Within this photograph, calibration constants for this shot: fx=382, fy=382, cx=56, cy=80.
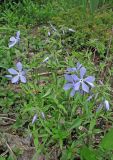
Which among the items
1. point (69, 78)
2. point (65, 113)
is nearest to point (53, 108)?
point (65, 113)

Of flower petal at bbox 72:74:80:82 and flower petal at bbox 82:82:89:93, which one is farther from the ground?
flower petal at bbox 72:74:80:82

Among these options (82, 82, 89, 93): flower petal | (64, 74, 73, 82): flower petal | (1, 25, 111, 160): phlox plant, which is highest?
(64, 74, 73, 82): flower petal

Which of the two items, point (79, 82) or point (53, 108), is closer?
point (79, 82)

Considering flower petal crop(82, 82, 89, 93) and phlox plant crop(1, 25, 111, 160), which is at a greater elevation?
flower petal crop(82, 82, 89, 93)

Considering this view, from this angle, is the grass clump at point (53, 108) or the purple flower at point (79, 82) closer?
the purple flower at point (79, 82)

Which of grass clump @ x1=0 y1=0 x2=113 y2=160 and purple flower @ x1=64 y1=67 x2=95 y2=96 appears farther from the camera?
grass clump @ x1=0 y1=0 x2=113 y2=160

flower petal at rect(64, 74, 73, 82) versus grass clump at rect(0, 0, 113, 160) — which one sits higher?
flower petal at rect(64, 74, 73, 82)

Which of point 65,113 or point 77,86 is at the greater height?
point 77,86

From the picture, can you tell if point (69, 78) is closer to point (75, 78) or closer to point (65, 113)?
point (75, 78)

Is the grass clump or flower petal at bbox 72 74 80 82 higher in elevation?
flower petal at bbox 72 74 80 82

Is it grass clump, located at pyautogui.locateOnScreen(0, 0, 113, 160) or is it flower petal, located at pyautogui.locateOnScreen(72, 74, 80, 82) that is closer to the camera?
flower petal, located at pyautogui.locateOnScreen(72, 74, 80, 82)

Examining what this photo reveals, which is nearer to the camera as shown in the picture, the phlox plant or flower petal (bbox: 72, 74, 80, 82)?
flower petal (bbox: 72, 74, 80, 82)
